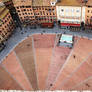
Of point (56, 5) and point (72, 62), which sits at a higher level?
point (56, 5)

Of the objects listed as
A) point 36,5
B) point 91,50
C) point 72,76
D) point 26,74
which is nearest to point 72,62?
point 72,76

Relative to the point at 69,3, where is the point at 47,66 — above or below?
below

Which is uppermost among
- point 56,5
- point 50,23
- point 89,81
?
point 56,5

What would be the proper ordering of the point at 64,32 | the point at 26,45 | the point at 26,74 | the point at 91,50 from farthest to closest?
the point at 64,32 → the point at 26,45 → the point at 91,50 → the point at 26,74

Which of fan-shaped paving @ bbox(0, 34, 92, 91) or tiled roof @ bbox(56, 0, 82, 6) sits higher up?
tiled roof @ bbox(56, 0, 82, 6)

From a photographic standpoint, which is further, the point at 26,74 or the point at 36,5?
the point at 36,5

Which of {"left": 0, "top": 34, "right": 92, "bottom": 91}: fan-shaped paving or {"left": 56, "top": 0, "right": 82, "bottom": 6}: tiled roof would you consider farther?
{"left": 56, "top": 0, "right": 82, "bottom": 6}: tiled roof

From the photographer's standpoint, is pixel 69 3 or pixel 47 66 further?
pixel 69 3

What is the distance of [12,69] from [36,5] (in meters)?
41.4

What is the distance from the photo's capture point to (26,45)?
88375 mm

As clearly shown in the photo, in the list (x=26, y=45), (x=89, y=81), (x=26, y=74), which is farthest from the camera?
(x=26, y=45)

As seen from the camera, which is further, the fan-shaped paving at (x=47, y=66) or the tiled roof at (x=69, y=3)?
the tiled roof at (x=69, y=3)

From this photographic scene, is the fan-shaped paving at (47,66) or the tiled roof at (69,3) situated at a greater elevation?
the tiled roof at (69,3)

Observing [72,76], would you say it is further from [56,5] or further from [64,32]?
[56,5]
